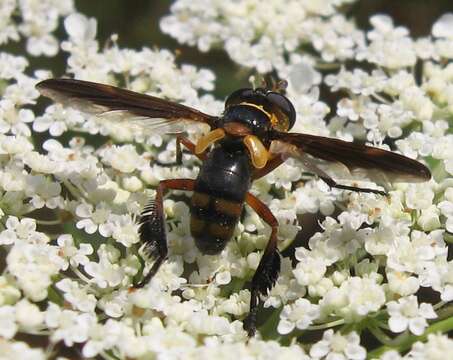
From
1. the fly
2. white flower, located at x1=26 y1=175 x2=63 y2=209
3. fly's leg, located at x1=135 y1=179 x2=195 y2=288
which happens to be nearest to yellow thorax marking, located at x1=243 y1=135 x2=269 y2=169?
the fly

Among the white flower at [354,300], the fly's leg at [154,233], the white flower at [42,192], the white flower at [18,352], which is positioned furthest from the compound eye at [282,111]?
the white flower at [18,352]

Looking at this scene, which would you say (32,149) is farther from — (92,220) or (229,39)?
(229,39)

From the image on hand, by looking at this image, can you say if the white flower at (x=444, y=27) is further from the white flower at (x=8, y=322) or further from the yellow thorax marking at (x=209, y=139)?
the white flower at (x=8, y=322)

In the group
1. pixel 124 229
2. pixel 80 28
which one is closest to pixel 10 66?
pixel 80 28

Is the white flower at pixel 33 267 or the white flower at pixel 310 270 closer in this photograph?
the white flower at pixel 33 267

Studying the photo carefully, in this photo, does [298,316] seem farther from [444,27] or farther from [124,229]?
[444,27]

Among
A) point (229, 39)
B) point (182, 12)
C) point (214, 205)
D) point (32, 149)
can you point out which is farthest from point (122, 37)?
point (214, 205)

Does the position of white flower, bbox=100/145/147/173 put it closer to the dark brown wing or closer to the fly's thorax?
the fly's thorax
